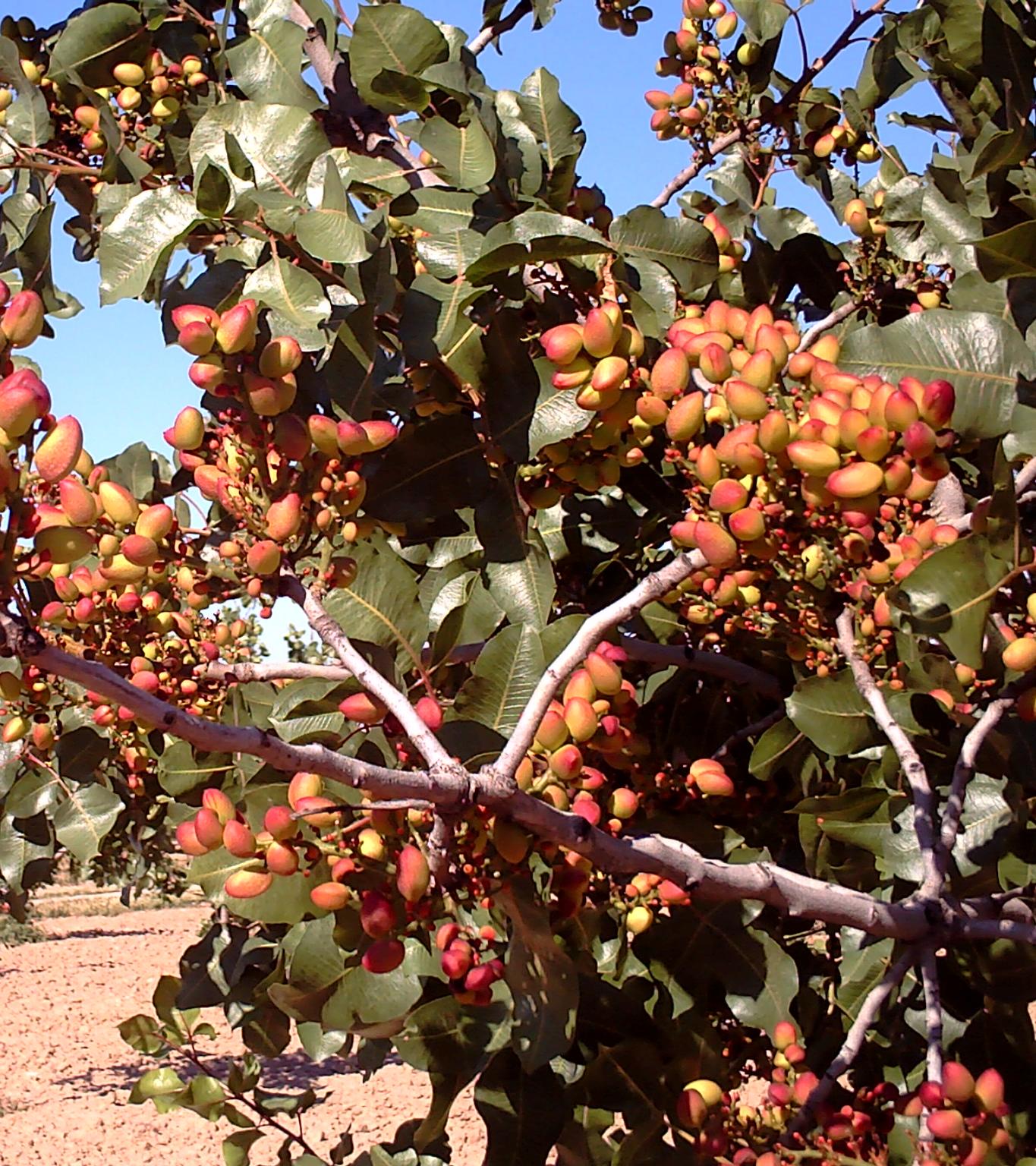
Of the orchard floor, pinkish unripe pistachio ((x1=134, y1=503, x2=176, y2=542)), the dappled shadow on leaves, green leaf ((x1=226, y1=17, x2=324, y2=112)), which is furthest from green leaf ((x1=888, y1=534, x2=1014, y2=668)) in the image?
the dappled shadow on leaves

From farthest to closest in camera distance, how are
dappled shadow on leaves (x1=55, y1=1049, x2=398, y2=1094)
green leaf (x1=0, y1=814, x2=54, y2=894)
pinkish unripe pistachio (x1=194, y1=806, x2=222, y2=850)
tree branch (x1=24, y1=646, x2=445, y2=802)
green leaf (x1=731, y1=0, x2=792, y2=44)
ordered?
dappled shadow on leaves (x1=55, y1=1049, x2=398, y2=1094)
green leaf (x1=0, y1=814, x2=54, y2=894)
green leaf (x1=731, y1=0, x2=792, y2=44)
pinkish unripe pistachio (x1=194, y1=806, x2=222, y2=850)
tree branch (x1=24, y1=646, x2=445, y2=802)

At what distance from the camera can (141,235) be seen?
121 cm

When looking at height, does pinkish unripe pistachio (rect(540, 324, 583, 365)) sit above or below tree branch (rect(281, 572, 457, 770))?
above

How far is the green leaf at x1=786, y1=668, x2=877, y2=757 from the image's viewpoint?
1.32 meters

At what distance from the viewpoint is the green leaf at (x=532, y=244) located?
108cm

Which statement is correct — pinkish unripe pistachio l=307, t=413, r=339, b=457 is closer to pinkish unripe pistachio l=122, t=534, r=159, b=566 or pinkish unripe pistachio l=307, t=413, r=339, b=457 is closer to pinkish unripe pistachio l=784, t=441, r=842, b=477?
pinkish unripe pistachio l=122, t=534, r=159, b=566

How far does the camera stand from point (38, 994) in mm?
11961

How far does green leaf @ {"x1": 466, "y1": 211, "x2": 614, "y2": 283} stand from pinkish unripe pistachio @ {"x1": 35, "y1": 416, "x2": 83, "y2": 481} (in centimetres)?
45

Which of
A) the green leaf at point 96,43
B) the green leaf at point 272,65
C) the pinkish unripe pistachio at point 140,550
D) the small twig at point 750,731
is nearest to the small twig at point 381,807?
the pinkish unripe pistachio at point 140,550

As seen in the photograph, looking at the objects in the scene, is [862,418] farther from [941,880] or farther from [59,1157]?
[59,1157]

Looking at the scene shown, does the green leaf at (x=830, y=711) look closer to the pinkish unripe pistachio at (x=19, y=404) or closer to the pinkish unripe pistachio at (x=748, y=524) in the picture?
the pinkish unripe pistachio at (x=748, y=524)

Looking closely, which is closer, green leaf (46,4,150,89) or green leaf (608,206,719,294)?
green leaf (608,206,719,294)

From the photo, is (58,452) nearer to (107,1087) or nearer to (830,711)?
(830,711)

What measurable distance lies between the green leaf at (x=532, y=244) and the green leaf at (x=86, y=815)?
40.8 inches
